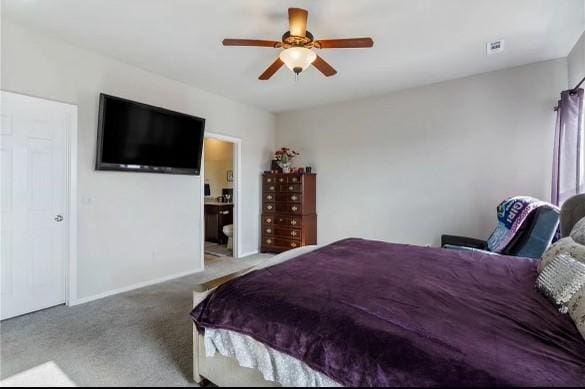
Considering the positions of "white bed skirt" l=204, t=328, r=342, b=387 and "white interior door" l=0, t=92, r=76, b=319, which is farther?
"white interior door" l=0, t=92, r=76, b=319

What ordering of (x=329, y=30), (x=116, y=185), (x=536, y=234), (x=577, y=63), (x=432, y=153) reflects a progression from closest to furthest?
(x=536, y=234) < (x=329, y=30) < (x=577, y=63) < (x=116, y=185) < (x=432, y=153)

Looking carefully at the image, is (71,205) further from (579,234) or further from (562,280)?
(579,234)

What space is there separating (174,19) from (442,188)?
3.66m

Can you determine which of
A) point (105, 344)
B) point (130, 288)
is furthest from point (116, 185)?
point (105, 344)

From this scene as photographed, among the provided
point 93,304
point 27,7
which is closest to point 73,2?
point 27,7

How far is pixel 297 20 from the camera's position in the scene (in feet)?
6.85

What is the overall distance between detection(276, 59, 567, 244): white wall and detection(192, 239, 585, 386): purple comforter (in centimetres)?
211

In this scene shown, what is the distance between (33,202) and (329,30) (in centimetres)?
311

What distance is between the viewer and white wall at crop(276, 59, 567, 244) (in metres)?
3.45

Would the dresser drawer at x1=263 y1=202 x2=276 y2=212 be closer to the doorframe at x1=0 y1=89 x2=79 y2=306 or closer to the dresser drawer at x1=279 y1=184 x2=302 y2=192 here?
the dresser drawer at x1=279 y1=184 x2=302 y2=192

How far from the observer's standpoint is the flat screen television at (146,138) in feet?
10.2

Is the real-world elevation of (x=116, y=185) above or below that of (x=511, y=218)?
above

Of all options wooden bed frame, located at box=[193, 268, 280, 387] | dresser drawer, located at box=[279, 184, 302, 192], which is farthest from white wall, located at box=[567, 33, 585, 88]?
wooden bed frame, located at box=[193, 268, 280, 387]

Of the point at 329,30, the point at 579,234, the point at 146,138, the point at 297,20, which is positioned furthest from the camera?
the point at 146,138
